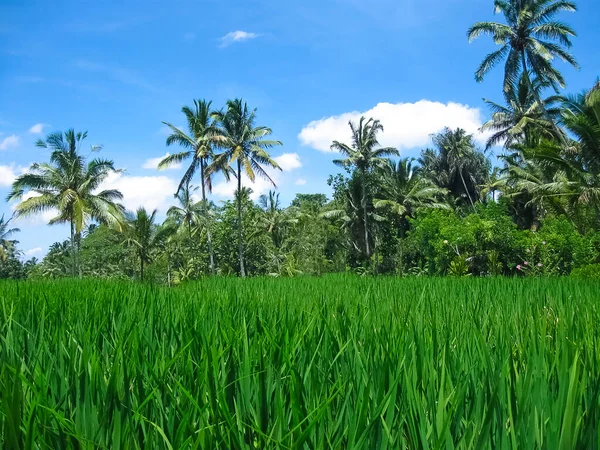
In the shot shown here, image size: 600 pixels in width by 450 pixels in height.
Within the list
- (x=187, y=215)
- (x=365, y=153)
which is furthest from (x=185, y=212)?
(x=365, y=153)

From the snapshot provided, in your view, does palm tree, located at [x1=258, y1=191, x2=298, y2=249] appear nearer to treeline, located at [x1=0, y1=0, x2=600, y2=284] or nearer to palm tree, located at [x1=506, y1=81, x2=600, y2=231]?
treeline, located at [x1=0, y1=0, x2=600, y2=284]

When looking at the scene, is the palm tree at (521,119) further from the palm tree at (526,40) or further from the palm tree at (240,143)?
the palm tree at (240,143)

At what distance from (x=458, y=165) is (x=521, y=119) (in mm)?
9469

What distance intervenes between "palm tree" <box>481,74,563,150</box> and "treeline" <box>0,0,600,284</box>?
90mm

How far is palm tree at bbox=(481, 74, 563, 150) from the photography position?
1040 inches

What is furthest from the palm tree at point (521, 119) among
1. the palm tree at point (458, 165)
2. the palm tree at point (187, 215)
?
the palm tree at point (187, 215)

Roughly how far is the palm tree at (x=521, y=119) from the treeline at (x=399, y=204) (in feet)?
0.30

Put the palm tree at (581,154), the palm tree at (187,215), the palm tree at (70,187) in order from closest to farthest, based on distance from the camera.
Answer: the palm tree at (581,154)
the palm tree at (70,187)
the palm tree at (187,215)

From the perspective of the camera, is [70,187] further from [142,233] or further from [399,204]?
[399,204]

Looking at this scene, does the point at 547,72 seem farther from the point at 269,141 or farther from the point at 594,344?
the point at 594,344

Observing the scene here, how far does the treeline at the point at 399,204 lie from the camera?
17.8 metres

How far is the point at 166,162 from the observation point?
27.4 metres

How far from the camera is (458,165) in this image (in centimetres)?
3650

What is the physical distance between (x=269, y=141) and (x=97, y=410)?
2731cm
